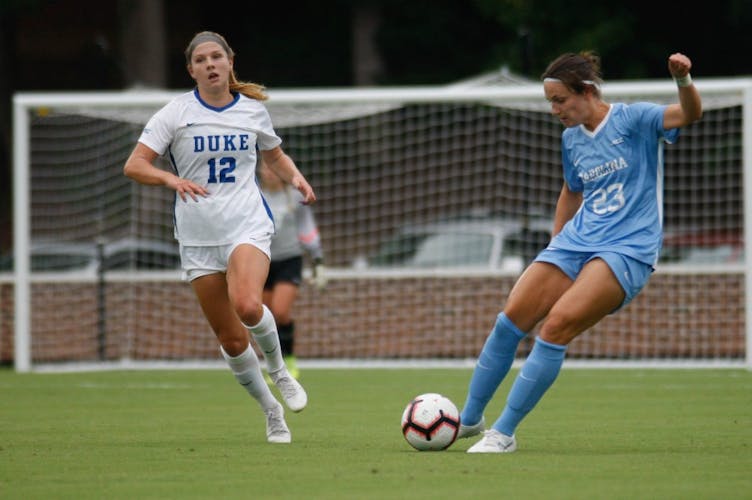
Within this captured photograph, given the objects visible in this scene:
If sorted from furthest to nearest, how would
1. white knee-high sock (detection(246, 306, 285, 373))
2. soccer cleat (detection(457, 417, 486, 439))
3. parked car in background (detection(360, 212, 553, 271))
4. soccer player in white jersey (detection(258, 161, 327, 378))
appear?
1. parked car in background (detection(360, 212, 553, 271))
2. soccer player in white jersey (detection(258, 161, 327, 378))
3. white knee-high sock (detection(246, 306, 285, 373))
4. soccer cleat (detection(457, 417, 486, 439))

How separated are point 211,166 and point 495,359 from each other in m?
1.85

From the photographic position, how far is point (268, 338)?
8.35 m

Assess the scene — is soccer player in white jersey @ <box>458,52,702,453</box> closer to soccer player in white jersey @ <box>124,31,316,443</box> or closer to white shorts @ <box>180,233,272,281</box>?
soccer player in white jersey @ <box>124,31,316,443</box>

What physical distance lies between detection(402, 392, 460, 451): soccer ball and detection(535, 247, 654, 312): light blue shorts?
898 millimetres

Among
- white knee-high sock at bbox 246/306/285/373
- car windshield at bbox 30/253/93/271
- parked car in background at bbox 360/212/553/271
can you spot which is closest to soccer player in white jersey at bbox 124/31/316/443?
white knee-high sock at bbox 246/306/285/373

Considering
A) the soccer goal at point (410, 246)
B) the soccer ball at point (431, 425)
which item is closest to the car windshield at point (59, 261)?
the soccer goal at point (410, 246)

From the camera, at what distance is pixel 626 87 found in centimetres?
1559

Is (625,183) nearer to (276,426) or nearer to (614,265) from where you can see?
(614,265)

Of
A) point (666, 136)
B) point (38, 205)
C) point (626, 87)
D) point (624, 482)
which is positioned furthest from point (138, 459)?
point (38, 205)

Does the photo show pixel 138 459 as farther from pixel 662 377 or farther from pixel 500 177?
pixel 500 177

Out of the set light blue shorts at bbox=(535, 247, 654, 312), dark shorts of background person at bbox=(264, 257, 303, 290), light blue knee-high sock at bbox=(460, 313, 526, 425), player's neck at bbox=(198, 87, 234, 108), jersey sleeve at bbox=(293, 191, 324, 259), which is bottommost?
light blue knee-high sock at bbox=(460, 313, 526, 425)

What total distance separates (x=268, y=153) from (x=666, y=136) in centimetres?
226

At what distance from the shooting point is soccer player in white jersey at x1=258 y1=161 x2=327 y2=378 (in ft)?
44.9

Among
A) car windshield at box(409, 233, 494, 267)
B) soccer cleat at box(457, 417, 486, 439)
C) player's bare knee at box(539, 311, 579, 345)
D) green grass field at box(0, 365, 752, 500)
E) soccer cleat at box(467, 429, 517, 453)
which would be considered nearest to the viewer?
green grass field at box(0, 365, 752, 500)
